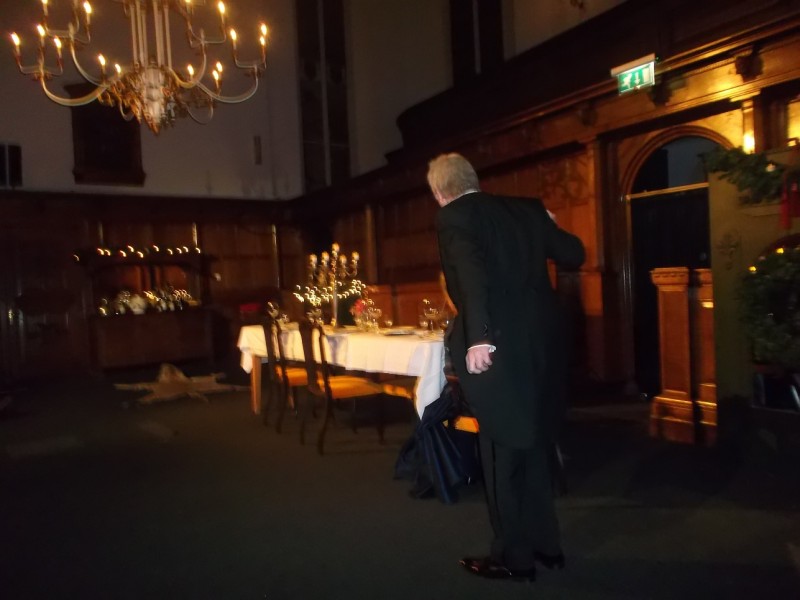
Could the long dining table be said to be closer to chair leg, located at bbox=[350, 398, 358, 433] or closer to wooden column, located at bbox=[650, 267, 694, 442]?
chair leg, located at bbox=[350, 398, 358, 433]

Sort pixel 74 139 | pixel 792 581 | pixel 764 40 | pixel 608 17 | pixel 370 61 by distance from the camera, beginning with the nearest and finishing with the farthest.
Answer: pixel 792 581 < pixel 764 40 < pixel 608 17 < pixel 74 139 < pixel 370 61

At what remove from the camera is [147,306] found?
895 centimetres

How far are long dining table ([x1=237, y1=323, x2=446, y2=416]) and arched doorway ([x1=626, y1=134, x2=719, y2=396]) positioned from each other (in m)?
2.57

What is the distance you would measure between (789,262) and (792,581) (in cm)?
148

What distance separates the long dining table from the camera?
360 cm

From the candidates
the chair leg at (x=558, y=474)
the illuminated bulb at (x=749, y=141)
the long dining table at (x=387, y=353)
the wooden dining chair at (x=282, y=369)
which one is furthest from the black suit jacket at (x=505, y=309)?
the illuminated bulb at (x=749, y=141)

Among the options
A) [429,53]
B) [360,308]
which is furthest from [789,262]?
[429,53]

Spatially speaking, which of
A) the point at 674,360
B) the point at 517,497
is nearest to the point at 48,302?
the point at 674,360

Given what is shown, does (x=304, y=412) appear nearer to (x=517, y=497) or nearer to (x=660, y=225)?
(x=517, y=497)

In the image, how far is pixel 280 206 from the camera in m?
10.7

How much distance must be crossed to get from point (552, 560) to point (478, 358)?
914 millimetres

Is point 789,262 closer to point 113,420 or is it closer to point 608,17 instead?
point 608,17

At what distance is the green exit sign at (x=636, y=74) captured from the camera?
4707 mm

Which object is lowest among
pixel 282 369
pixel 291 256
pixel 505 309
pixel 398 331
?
pixel 282 369
